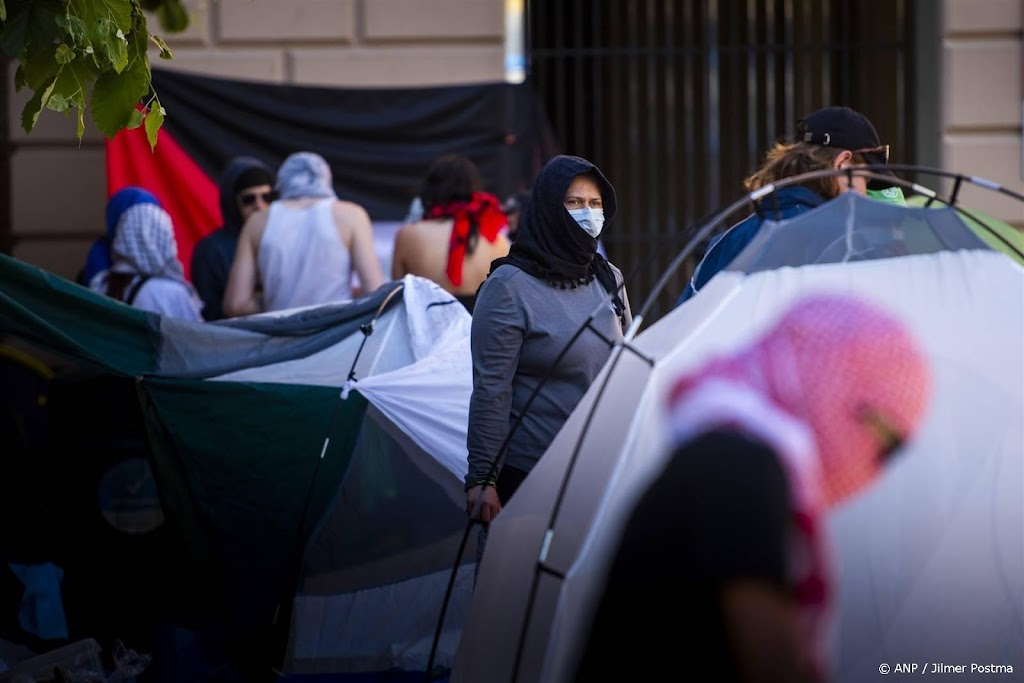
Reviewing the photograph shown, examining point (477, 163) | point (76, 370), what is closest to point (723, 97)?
point (477, 163)

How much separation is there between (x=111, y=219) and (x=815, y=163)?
3572 millimetres

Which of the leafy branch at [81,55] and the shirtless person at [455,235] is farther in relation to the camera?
the shirtless person at [455,235]

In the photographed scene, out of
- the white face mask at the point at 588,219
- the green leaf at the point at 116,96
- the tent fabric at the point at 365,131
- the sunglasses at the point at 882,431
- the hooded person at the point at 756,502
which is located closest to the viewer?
the hooded person at the point at 756,502

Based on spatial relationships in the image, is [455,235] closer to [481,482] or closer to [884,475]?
[481,482]

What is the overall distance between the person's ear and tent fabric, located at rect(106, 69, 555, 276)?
386 centimetres

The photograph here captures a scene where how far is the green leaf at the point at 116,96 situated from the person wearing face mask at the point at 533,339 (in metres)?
1.06

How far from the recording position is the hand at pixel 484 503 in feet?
14.1

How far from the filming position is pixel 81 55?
4.16 m

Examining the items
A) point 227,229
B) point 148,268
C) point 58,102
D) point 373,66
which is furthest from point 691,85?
point 58,102

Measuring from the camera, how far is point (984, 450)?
3633 mm

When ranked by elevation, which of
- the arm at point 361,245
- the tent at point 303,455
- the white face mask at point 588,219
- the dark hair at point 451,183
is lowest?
the tent at point 303,455

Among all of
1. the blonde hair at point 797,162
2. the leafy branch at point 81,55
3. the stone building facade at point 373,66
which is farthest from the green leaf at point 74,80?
the stone building facade at point 373,66

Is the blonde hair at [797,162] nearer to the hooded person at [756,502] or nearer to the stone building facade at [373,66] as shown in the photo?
the hooded person at [756,502]

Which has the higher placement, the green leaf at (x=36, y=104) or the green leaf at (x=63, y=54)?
the green leaf at (x=63, y=54)
